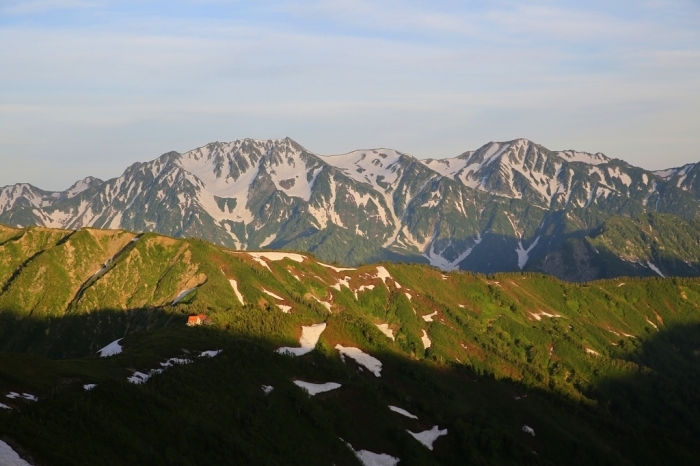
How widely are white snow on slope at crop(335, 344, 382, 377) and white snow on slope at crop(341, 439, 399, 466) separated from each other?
56017 millimetres

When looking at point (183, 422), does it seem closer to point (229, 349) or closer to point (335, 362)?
point (229, 349)

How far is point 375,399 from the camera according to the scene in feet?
480

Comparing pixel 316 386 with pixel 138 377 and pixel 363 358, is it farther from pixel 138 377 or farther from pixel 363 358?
pixel 363 358

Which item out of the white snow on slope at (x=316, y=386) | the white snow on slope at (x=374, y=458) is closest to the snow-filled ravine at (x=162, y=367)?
the white snow on slope at (x=316, y=386)

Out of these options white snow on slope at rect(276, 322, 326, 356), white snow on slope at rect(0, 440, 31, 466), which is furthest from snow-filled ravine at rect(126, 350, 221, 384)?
white snow on slope at rect(0, 440, 31, 466)

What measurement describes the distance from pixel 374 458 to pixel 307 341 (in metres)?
61.4

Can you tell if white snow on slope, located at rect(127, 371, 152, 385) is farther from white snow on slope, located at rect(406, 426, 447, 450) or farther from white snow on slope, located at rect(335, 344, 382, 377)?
white snow on slope, located at rect(335, 344, 382, 377)

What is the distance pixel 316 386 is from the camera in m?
145

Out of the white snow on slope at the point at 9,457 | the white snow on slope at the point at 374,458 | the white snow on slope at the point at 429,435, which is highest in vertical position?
the white snow on slope at the point at 9,457

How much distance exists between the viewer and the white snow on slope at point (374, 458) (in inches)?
4899

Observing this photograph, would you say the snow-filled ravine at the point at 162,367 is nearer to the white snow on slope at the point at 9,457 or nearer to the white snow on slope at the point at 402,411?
the white snow on slope at the point at 402,411

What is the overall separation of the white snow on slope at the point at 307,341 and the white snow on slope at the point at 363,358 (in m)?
5.91

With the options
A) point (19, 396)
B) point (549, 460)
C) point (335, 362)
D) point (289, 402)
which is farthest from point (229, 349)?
point (549, 460)

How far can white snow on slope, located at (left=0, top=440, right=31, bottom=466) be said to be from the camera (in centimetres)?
6919
